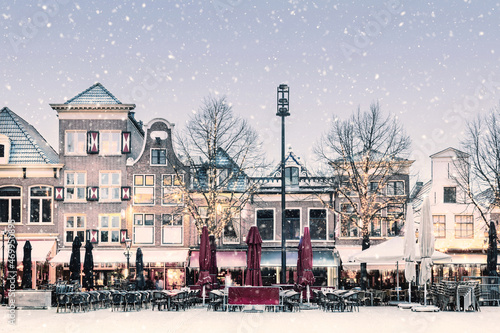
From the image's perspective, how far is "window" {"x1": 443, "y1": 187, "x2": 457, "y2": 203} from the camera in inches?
1645

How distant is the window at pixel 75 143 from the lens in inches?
1642

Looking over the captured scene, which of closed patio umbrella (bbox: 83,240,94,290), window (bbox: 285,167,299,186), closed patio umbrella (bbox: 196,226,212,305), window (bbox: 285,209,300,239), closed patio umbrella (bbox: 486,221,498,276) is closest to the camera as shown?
closed patio umbrella (bbox: 196,226,212,305)

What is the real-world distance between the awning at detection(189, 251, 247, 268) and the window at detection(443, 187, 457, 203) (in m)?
12.0

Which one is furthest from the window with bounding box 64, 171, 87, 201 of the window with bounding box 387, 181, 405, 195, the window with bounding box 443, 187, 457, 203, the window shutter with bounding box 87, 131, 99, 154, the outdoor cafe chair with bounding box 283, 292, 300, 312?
the window with bounding box 443, 187, 457, 203

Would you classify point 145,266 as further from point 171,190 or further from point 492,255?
point 492,255

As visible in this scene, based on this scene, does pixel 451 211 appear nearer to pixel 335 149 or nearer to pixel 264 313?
pixel 335 149

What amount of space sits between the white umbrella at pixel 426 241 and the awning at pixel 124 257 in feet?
62.3

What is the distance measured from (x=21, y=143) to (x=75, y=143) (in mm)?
3181

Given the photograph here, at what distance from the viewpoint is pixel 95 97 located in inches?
1660

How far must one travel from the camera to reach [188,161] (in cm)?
3956

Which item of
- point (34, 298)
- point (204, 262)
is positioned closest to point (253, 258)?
point (204, 262)

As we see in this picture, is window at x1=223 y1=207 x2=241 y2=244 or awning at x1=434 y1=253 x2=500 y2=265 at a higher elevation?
window at x1=223 y1=207 x2=241 y2=244

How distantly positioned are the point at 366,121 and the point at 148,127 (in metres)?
12.5

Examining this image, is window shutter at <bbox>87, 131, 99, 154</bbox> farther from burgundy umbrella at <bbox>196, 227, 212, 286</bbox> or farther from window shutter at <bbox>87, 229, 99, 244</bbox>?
burgundy umbrella at <bbox>196, 227, 212, 286</bbox>
